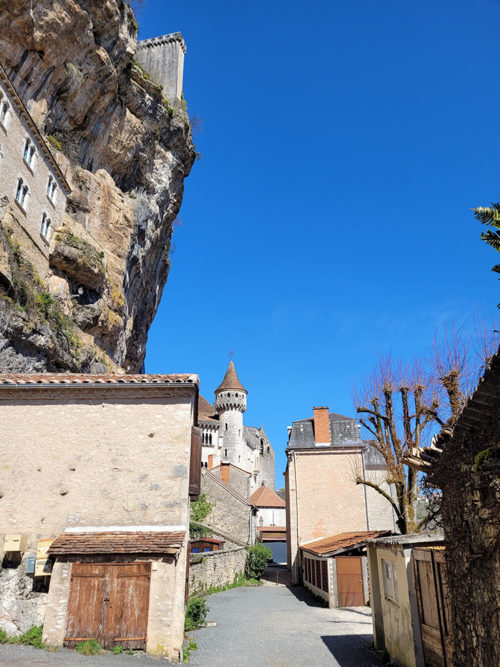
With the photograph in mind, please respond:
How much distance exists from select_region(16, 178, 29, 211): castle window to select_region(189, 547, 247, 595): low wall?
17.8 m

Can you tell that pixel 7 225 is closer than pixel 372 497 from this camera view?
Yes

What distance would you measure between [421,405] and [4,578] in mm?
13247

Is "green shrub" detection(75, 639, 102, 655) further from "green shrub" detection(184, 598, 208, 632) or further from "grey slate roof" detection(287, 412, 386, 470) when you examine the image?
"grey slate roof" detection(287, 412, 386, 470)

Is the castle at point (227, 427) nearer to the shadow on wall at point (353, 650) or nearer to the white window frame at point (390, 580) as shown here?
the shadow on wall at point (353, 650)

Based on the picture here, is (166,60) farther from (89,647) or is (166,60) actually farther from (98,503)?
(89,647)

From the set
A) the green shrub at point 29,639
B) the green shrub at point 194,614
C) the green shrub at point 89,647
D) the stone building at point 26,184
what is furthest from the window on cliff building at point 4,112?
the green shrub at point 194,614

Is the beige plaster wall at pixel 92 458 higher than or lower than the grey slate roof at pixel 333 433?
lower

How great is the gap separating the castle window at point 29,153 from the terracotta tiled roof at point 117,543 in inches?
686

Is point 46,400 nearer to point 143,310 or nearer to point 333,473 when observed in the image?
point 333,473

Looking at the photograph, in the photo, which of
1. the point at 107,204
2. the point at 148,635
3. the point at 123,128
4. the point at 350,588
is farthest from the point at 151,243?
the point at 148,635

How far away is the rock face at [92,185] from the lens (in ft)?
64.0

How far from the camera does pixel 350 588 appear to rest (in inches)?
786

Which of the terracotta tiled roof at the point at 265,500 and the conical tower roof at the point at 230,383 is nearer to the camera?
the terracotta tiled roof at the point at 265,500

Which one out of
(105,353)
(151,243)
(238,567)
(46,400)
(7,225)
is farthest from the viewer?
(151,243)
